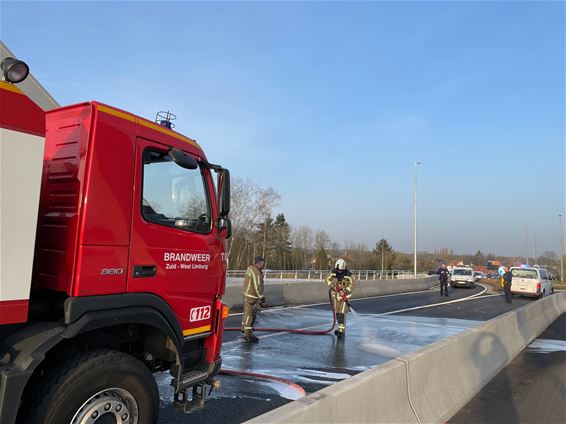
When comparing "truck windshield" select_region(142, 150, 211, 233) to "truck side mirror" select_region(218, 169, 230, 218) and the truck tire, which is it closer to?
"truck side mirror" select_region(218, 169, 230, 218)

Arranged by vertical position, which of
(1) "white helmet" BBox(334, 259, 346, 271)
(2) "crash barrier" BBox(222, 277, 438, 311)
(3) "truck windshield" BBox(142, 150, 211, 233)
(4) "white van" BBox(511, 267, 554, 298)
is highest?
(3) "truck windshield" BBox(142, 150, 211, 233)

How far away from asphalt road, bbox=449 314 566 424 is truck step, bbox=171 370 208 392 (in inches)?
104

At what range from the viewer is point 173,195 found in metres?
4.22

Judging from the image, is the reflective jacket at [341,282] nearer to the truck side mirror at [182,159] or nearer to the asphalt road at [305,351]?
the asphalt road at [305,351]

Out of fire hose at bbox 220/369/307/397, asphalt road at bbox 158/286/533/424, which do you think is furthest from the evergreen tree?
fire hose at bbox 220/369/307/397

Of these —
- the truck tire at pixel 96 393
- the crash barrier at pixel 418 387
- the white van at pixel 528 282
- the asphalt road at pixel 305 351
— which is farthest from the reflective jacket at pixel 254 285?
the white van at pixel 528 282

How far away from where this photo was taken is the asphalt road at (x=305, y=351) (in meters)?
5.23

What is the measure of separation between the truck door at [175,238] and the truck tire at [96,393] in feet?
1.92

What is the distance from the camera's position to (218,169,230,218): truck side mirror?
4.57m

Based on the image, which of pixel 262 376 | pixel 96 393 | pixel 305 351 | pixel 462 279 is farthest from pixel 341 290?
pixel 462 279

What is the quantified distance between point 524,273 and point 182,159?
86.0ft

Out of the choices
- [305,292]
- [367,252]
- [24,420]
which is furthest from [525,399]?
[367,252]

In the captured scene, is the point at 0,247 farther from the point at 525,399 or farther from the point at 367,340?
the point at 367,340

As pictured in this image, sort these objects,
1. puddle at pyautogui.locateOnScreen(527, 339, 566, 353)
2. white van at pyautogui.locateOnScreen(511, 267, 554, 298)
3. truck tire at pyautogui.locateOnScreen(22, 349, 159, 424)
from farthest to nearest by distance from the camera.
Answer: white van at pyautogui.locateOnScreen(511, 267, 554, 298) → puddle at pyautogui.locateOnScreen(527, 339, 566, 353) → truck tire at pyautogui.locateOnScreen(22, 349, 159, 424)
